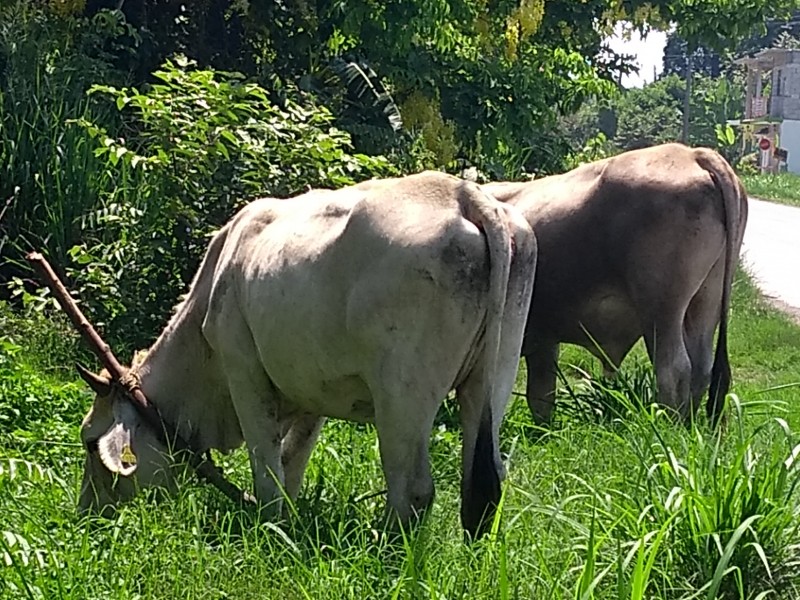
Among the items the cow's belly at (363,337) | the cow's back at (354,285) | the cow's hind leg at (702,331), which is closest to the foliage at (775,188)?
the cow's hind leg at (702,331)

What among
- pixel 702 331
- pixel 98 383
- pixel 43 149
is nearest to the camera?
pixel 98 383

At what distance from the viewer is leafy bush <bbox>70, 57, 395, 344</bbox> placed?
8586mm

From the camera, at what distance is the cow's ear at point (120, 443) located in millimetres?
5684

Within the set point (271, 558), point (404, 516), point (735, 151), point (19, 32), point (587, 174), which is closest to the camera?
point (271, 558)

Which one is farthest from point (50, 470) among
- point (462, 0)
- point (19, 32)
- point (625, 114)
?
point (625, 114)

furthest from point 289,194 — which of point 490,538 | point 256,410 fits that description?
point 490,538

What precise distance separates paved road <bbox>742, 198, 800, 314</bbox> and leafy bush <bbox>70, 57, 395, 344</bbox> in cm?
740

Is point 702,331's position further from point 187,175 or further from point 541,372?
point 187,175

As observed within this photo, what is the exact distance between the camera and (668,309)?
23.7 feet

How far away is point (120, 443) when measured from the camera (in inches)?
228

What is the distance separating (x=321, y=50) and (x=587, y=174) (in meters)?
→ 5.35

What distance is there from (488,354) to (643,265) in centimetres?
262

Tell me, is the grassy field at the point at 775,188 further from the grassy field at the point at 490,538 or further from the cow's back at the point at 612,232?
the grassy field at the point at 490,538

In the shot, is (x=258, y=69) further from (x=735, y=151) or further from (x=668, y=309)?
(x=735, y=151)
